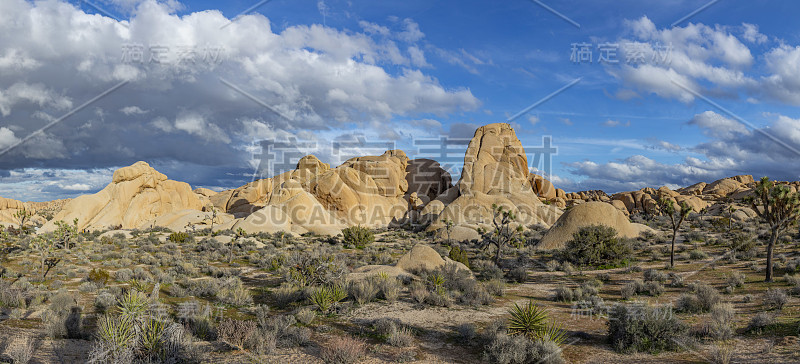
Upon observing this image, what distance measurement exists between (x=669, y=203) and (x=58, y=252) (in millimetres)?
37913

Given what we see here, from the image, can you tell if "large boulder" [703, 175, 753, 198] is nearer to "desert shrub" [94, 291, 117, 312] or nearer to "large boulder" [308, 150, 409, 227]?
"large boulder" [308, 150, 409, 227]

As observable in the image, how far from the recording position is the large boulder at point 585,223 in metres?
31.8

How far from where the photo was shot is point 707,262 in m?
21.8

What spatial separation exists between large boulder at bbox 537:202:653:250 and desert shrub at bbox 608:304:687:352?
22283 millimetres

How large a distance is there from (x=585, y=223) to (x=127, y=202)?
152 ft

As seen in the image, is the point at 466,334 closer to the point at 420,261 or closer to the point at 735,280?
the point at 420,261

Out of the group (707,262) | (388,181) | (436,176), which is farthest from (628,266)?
(436,176)

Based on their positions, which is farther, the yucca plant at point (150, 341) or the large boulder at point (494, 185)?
the large boulder at point (494, 185)

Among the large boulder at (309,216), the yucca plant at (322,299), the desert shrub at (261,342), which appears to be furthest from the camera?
the large boulder at (309,216)

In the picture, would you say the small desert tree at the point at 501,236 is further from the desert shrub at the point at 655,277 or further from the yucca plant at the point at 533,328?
the yucca plant at the point at 533,328

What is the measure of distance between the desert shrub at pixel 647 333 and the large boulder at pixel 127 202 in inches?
1837

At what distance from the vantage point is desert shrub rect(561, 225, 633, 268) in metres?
23.6

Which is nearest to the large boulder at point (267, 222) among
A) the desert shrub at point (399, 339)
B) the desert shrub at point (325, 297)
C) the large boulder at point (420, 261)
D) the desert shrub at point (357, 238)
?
the desert shrub at point (357, 238)

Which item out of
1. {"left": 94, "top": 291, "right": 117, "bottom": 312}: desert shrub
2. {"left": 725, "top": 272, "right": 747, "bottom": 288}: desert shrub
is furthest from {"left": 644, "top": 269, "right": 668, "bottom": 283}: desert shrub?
{"left": 94, "top": 291, "right": 117, "bottom": 312}: desert shrub
